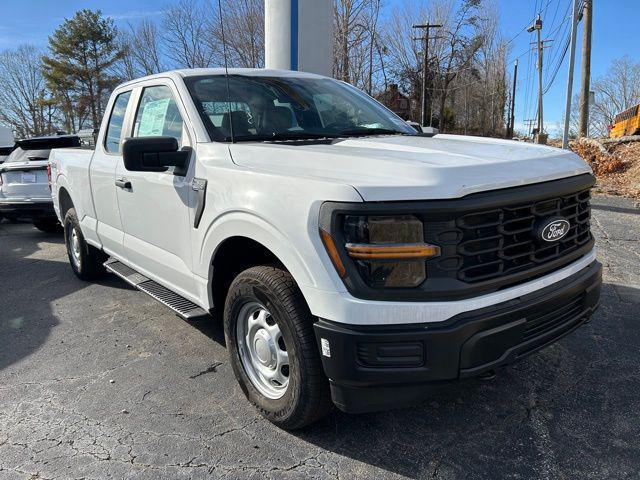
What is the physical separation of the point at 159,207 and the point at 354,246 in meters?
1.89

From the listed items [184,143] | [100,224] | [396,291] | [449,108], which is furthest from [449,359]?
[449,108]

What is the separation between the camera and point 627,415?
9.29 ft

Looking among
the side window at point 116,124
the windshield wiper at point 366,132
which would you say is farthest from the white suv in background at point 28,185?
the windshield wiper at point 366,132

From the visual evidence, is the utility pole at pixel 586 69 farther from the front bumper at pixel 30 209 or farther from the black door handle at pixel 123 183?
the black door handle at pixel 123 183

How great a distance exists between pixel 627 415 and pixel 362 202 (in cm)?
201

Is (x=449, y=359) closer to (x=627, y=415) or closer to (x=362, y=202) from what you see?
Answer: (x=362, y=202)

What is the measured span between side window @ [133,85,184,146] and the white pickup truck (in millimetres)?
48

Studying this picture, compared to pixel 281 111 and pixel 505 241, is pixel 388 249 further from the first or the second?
pixel 281 111

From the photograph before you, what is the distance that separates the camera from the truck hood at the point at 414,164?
7.04 feet

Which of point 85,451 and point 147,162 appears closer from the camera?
point 85,451

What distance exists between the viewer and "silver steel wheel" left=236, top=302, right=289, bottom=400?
2734 mm

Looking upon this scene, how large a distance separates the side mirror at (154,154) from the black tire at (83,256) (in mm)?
2809

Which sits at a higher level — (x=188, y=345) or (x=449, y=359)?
(x=449, y=359)

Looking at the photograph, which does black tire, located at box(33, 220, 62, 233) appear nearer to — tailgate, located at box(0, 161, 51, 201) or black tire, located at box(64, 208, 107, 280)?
tailgate, located at box(0, 161, 51, 201)
